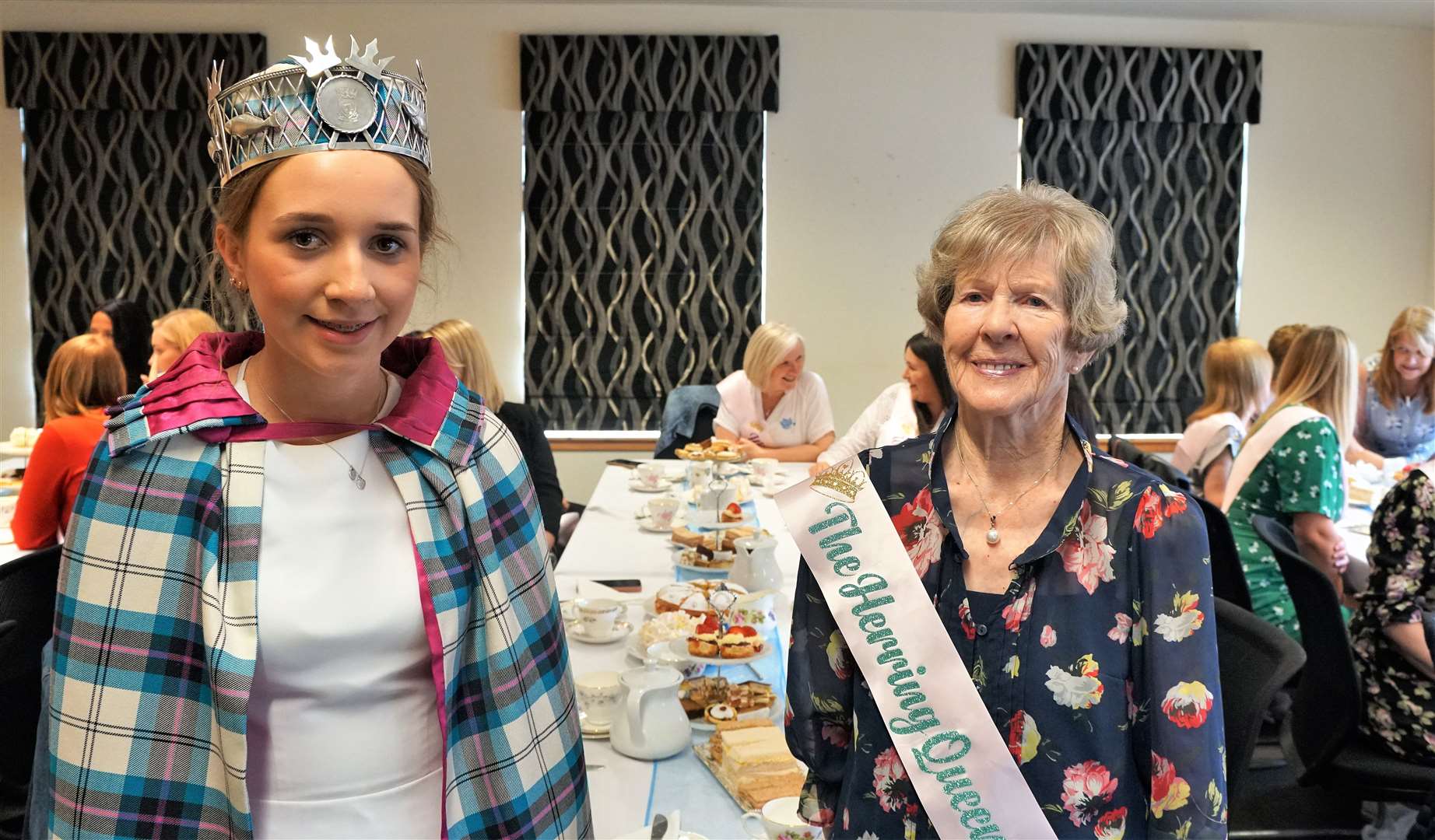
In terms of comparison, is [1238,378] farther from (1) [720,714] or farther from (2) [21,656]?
(2) [21,656]

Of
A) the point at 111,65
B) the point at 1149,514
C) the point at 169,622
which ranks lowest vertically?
the point at 169,622

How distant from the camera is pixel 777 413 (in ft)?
15.6

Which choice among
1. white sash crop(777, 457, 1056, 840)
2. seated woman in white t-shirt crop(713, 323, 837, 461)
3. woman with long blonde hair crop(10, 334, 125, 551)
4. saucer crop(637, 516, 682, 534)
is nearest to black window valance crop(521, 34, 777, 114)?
seated woman in white t-shirt crop(713, 323, 837, 461)

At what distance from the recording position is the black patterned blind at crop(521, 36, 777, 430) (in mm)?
5660

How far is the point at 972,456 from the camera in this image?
1.21 metres

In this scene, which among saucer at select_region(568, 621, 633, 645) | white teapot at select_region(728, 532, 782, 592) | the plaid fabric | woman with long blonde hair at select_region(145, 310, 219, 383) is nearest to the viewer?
the plaid fabric

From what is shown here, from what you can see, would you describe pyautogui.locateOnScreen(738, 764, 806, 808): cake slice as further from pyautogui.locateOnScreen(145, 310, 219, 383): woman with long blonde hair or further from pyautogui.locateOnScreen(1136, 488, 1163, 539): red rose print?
pyautogui.locateOnScreen(145, 310, 219, 383): woman with long blonde hair

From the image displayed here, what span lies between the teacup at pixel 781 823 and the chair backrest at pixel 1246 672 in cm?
75

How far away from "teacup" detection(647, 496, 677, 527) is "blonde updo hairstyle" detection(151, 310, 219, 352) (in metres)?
2.01

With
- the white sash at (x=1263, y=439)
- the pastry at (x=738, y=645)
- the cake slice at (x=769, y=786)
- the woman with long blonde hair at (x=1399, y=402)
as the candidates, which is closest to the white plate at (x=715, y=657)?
the pastry at (x=738, y=645)

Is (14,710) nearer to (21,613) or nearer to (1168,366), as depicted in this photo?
(21,613)

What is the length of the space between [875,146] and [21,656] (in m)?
4.88

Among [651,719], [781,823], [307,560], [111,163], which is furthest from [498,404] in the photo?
[111,163]

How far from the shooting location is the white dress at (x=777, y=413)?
4734mm
